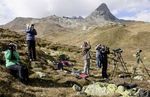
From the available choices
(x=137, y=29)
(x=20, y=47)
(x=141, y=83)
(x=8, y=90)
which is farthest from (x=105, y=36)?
(x=8, y=90)

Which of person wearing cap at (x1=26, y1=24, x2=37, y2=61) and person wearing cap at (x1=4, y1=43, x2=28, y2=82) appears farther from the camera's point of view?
person wearing cap at (x1=26, y1=24, x2=37, y2=61)

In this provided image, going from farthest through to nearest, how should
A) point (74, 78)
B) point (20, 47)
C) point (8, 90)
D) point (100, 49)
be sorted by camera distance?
1. point (20, 47)
2. point (100, 49)
3. point (74, 78)
4. point (8, 90)

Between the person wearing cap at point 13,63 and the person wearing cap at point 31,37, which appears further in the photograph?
the person wearing cap at point 31,37

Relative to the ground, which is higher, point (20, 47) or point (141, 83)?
point (20, 47)

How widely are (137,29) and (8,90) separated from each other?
116 m

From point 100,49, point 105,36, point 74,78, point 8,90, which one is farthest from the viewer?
point 105,36

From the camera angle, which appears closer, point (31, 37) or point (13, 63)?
point (13, 63)

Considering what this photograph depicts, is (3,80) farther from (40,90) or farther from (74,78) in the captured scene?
(74,78)

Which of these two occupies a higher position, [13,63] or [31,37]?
[31,37]

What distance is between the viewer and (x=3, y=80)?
21234mm

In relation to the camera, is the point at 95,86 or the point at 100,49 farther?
the point at 100,49

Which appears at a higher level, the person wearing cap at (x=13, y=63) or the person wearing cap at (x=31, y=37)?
the person wearing cap at (x=31, y=37)

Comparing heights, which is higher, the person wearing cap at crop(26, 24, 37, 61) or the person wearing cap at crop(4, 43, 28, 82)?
the person wearing cap at crop(26, 24, 37, 61)

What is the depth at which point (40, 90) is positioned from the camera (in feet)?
70.2
